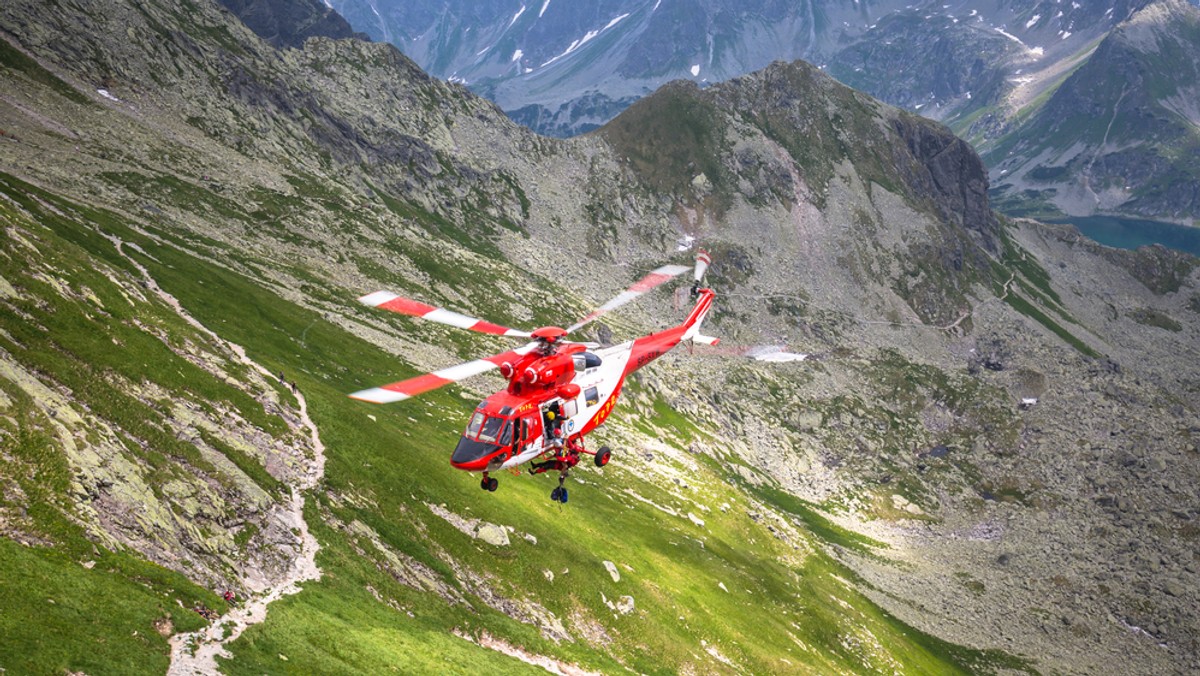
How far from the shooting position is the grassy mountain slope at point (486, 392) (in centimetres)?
3045

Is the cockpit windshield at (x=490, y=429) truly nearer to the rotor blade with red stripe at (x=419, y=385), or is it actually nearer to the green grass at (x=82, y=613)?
the rotor blade with red stripe at (x=419, y=385)

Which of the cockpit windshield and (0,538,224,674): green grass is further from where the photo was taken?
the cockpit windshield

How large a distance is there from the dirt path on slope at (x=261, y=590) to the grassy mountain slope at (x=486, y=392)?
1.30 ft

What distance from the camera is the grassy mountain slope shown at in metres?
30.5

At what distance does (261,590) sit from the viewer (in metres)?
29.5

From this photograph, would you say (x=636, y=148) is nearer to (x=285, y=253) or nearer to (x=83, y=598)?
(x=285, y=253)

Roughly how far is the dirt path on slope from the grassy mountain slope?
1.30 feet

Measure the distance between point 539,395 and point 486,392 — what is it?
50.5 m

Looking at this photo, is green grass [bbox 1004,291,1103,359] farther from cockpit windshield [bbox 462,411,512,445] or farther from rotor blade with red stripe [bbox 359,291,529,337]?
rotor blade with red stripe [bbox 359,291,529,337]

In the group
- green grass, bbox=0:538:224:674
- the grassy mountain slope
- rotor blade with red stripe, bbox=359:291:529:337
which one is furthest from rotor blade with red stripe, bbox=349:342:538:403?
the grassy mountain slope

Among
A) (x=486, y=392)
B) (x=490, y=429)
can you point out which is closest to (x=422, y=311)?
(x=490, y=429)

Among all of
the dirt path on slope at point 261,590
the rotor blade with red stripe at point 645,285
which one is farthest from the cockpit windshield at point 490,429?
the dirt path on slope at point 261,590

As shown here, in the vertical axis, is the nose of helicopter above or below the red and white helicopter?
below

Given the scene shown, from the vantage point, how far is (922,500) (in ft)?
370
